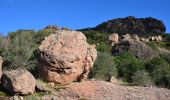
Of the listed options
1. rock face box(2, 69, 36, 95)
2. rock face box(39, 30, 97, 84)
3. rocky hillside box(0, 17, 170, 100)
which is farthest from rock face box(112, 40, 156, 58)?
rock face box(2, 69, 36, 95)

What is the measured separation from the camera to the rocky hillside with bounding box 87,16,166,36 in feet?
433

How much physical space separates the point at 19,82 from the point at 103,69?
1178 cm

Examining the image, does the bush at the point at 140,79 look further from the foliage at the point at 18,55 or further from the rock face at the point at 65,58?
the foliage at the point at 18,55

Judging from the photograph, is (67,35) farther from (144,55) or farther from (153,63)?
(144,55)

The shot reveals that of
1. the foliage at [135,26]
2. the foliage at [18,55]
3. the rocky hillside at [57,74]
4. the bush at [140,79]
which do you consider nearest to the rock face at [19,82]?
the rocky hillside at [57,74]

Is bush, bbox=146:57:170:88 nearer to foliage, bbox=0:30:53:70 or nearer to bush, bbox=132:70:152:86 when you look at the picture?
bush, bbox=132:70:152:86

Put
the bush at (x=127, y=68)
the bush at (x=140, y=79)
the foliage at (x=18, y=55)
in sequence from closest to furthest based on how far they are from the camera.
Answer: the foliage at (x=18, y=55)
the bush at (x=140, y=79)
the bush at (x=127, y=68)

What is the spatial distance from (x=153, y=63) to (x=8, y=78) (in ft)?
83.1

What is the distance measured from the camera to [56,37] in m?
27.4

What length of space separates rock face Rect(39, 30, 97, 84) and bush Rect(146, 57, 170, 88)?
572 inches

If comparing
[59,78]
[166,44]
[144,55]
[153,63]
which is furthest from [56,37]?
[166,44]

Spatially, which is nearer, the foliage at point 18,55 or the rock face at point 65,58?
the rock face at point 65,58

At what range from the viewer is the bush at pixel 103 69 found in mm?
32556

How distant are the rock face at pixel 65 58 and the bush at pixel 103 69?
5108mm
